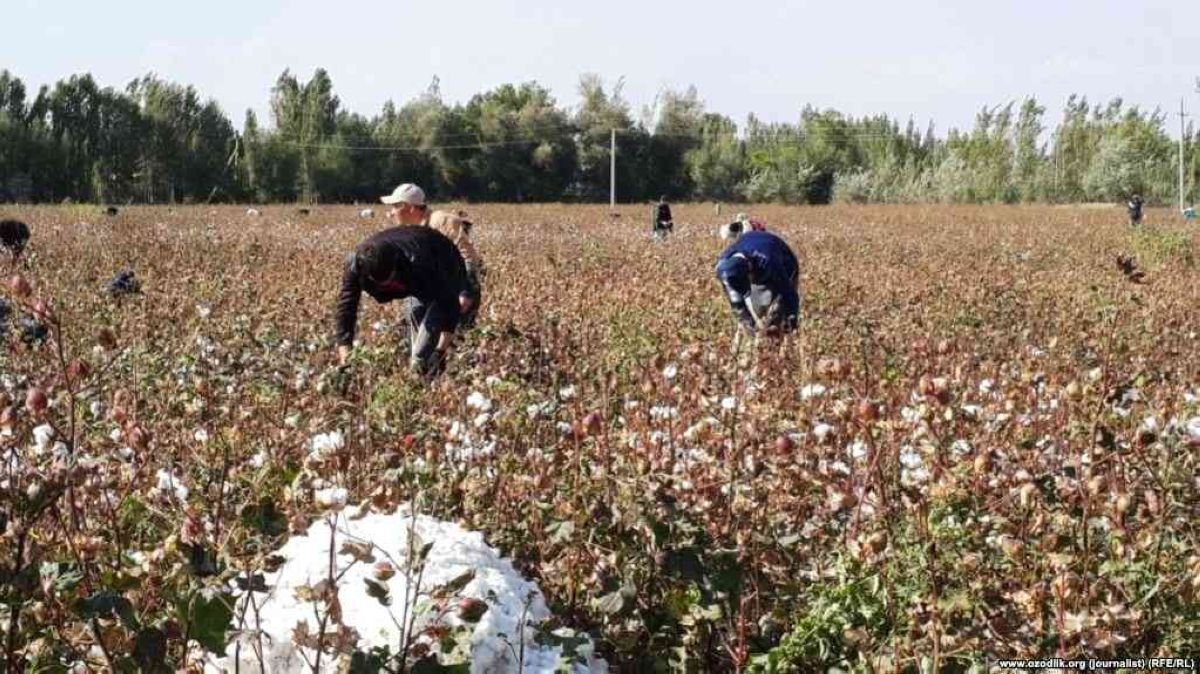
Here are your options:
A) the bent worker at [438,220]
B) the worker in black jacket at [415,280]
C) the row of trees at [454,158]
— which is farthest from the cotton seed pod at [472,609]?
the row of trees at [454,158]

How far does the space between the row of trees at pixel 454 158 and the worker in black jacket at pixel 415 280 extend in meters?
53.9

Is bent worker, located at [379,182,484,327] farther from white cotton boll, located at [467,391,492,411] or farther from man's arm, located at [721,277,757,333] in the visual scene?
white cotton boll, located at [467,391,492,411]

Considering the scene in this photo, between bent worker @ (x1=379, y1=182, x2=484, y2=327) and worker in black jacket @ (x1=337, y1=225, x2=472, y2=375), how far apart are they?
0.18m

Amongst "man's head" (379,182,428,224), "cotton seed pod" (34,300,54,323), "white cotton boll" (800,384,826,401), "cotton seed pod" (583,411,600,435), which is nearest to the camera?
"cotton seed pod" (34,300,54,323)

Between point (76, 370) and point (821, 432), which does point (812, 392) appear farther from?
point (76, 370)

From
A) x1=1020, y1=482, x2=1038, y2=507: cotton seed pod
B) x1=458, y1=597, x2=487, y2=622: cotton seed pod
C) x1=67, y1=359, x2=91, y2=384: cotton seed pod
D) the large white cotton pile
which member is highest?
x1=67, y1=359, x2=91, y2=384: cotton seed pod

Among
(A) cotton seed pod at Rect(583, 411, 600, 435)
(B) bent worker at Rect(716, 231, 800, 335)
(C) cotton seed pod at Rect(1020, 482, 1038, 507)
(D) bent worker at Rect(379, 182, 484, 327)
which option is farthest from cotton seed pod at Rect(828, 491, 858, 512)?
(B) bent worker at Rect(716, 231, 800, 335)

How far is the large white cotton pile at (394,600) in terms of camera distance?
275cm

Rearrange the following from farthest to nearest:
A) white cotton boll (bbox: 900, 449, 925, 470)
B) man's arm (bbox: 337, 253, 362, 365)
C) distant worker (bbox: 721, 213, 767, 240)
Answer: distant worker (bbox: 721, 213, 767, 240)
man's arm (bbox: 337, 253, 362, 365)
white cotton boll (bbox: 900, 449, 925, 470)

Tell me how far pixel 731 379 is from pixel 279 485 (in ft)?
7.86

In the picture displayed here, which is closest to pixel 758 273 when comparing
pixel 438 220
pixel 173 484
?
pixel 438 220

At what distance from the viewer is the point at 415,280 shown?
6.61 meters

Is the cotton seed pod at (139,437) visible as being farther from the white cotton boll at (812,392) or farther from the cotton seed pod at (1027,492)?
the white cotton boll at (812,392)

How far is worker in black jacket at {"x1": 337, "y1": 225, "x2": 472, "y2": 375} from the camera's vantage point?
21.1 feet
